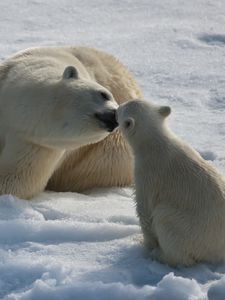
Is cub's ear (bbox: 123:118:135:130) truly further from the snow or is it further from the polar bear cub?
the snow

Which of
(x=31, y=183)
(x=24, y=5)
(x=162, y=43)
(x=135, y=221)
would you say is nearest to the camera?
(x=135, y=221)

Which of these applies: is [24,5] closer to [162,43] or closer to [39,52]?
[162,43]

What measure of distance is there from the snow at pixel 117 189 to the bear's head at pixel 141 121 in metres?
0.40

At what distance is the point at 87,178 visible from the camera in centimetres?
468

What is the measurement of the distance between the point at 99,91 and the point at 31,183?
602 mm

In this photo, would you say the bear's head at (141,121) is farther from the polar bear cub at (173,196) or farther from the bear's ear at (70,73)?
the bear's ear at (70,73)

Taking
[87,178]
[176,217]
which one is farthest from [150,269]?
[87,178]

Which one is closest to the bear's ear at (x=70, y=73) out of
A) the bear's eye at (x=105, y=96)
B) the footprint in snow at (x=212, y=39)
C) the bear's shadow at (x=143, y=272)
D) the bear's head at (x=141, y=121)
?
the bear's eye at (x=105, y=96)

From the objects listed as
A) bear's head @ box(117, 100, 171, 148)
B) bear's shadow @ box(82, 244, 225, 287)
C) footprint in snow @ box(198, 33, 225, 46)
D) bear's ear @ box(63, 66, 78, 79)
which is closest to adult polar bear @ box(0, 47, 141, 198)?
bear's ear @ box(63, 66, 78, 79)

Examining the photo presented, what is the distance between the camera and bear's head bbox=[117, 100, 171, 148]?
3.49 m

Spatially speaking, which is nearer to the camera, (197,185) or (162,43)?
(197,185)

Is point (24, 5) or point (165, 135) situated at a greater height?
point (165, 135)

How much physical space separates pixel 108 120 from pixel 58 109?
0.27 m

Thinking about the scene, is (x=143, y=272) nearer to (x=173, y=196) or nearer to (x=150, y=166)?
(x=173, y=196)
